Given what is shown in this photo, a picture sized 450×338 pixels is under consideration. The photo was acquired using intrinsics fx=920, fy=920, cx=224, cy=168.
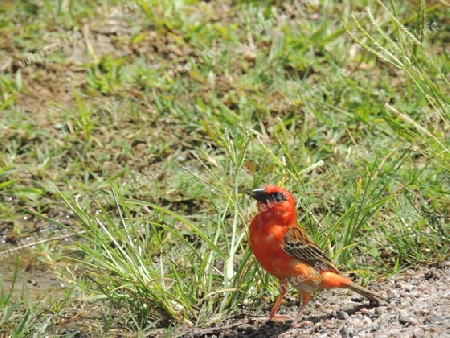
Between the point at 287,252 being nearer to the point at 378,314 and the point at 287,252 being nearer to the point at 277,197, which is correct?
the point at 277,197

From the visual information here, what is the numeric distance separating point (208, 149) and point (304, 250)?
2.26 metres

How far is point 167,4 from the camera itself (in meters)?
8.16

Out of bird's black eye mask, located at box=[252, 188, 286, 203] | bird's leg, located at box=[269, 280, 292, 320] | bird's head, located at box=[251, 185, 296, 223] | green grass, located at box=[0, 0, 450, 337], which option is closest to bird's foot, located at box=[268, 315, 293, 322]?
bird's leg, located at box=[269, 280, 292, 320]

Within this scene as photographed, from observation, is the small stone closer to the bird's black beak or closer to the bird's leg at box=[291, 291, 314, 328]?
the bird's leg at box=[291, 291, 314, 328]

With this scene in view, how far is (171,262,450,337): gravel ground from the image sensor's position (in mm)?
4359

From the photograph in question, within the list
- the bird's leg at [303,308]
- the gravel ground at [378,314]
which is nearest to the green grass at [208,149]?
the gravel ground at [378,314]

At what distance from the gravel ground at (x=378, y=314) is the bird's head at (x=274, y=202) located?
1.83ft

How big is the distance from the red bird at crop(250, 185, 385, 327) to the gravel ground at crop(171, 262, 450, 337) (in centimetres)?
10

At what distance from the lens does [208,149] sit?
267 inches

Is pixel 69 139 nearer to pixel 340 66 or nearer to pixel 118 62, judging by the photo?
pixel 118 62

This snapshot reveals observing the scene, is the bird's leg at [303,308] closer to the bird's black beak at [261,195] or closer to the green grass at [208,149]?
the green grass at [208,149]

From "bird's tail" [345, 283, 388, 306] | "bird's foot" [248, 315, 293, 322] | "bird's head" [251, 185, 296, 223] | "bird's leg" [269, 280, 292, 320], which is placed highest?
"bird's head" [251, 185, 296, 223]

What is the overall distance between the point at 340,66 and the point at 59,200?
262 centimetres

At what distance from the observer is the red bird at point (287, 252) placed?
456 cm
